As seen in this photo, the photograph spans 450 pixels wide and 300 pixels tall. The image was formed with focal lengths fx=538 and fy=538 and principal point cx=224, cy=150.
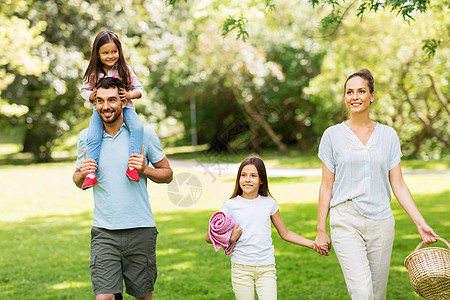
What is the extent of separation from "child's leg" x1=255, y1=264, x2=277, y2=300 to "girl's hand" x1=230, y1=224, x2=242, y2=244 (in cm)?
27

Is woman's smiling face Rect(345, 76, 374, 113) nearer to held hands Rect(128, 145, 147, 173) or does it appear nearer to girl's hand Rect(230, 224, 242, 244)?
girl's hand Rect(230, 224, 242, 244)

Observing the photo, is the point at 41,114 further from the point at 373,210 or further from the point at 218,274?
the point at 373,210

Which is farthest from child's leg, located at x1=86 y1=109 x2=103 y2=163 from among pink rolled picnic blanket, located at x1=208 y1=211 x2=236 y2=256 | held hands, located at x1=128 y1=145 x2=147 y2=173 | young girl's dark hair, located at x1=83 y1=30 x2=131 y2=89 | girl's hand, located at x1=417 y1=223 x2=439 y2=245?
girl's hand, located at x1=417 y1=223 x2=439 y2=245

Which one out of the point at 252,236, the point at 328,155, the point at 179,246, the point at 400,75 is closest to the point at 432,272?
the point at 328,155

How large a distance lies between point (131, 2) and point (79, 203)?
51.9 ft

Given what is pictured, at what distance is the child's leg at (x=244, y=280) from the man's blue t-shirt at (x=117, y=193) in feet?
2.42

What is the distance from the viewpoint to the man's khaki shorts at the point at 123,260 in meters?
3.75

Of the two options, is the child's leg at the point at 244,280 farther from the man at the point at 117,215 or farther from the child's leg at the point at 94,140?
the child's leg at the point at 94,140

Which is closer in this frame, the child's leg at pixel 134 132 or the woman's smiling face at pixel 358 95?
the child's leg at pixel 134 132

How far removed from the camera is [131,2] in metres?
28.2

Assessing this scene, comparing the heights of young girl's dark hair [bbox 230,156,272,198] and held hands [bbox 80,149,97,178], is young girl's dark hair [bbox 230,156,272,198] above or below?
below

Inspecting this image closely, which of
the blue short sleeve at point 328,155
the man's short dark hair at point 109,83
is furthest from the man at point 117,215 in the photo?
the blue short sleeve at point 328,155

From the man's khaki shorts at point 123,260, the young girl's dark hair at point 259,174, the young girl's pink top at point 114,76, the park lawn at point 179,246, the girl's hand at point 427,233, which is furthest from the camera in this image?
the park lawn at point 179,246

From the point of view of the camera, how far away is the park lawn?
22.3 feet
